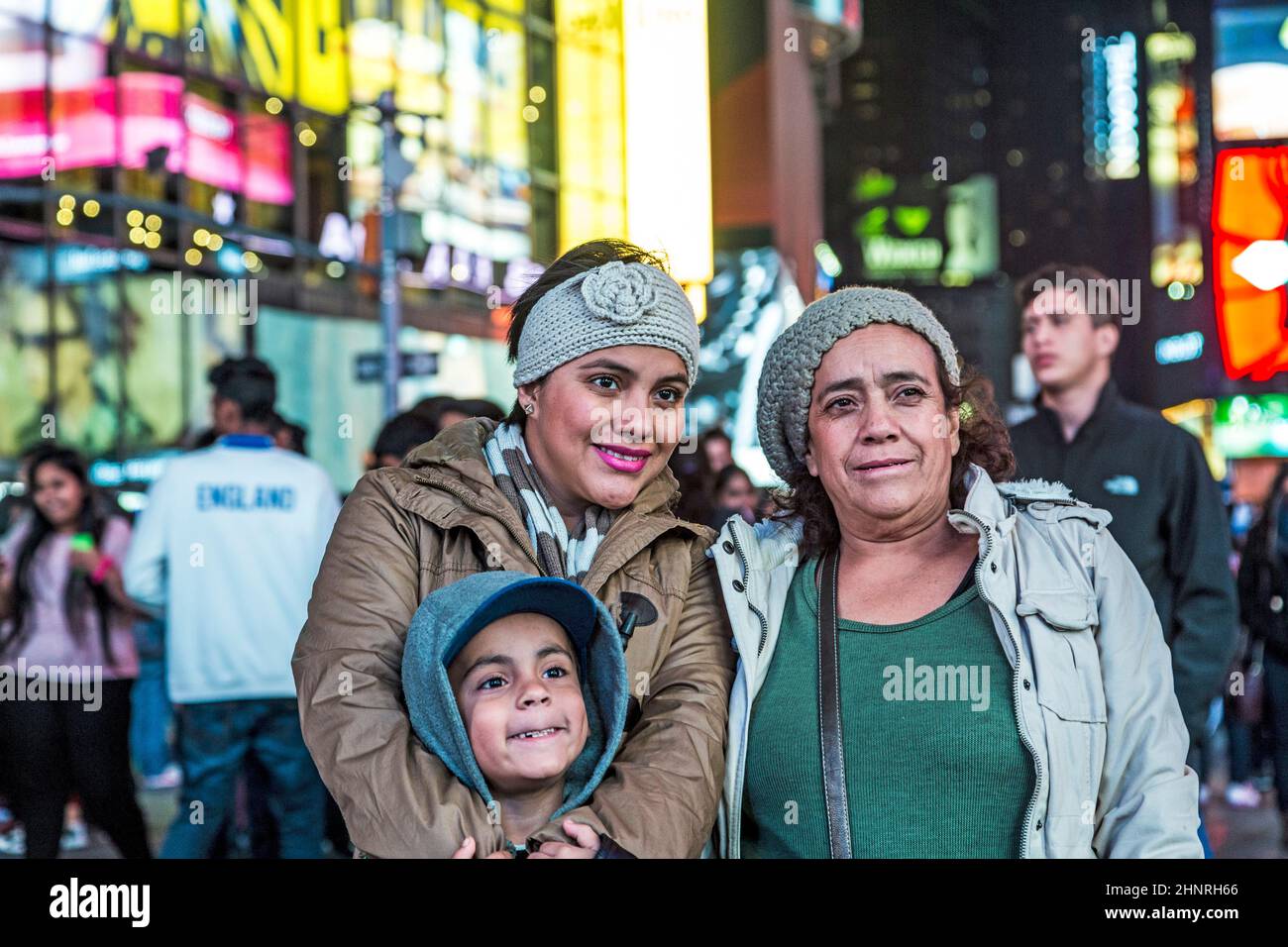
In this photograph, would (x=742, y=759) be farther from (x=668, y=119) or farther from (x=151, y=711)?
(x=668, y=119)

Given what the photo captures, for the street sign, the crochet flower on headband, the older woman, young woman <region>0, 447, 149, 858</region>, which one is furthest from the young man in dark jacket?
the street sign

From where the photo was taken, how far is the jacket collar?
2736 mm

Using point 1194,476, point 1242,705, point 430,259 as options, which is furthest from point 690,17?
point 1194,476

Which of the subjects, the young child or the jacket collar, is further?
the jacket collar

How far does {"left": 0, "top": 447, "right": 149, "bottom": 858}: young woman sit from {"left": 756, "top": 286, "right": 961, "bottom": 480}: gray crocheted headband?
4.02 meters

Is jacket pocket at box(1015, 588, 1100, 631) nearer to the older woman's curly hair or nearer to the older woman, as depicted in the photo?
the older woman

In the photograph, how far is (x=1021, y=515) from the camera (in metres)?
2.81

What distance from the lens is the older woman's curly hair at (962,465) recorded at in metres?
2.97

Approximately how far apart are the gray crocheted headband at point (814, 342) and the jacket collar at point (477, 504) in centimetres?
31

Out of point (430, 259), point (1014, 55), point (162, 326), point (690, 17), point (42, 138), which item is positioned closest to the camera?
point (42, 138)

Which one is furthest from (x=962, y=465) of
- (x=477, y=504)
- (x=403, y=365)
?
(x=403, y=365)
